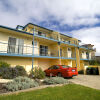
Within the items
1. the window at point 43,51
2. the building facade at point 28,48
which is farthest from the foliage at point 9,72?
the window at point 43,51

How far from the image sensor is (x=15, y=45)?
11.0 meters

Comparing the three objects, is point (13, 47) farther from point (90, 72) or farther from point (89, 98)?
point (90, 72)

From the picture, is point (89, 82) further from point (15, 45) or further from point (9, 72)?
point (15, 45)

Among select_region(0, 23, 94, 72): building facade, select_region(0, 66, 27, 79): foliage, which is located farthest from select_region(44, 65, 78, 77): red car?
select_region(0, 66, 27, 79): foliage

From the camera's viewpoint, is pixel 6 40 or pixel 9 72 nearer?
pixel 9 72

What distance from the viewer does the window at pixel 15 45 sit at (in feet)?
35.9

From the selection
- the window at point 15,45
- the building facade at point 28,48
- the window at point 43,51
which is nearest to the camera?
the building facade at point 28,48

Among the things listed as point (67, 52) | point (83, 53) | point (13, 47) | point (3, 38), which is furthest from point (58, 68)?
point (83, 53)

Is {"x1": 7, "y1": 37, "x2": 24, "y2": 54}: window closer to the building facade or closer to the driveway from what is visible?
the building facade

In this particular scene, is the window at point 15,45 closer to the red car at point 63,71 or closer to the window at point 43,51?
the window at point 43,51

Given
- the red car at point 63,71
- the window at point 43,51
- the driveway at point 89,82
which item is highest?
the window at point 43,51

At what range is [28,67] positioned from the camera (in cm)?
1205

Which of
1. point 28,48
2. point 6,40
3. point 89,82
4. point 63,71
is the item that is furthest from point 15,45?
point 89,82

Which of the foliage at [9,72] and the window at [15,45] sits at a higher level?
the window at [15,45]
